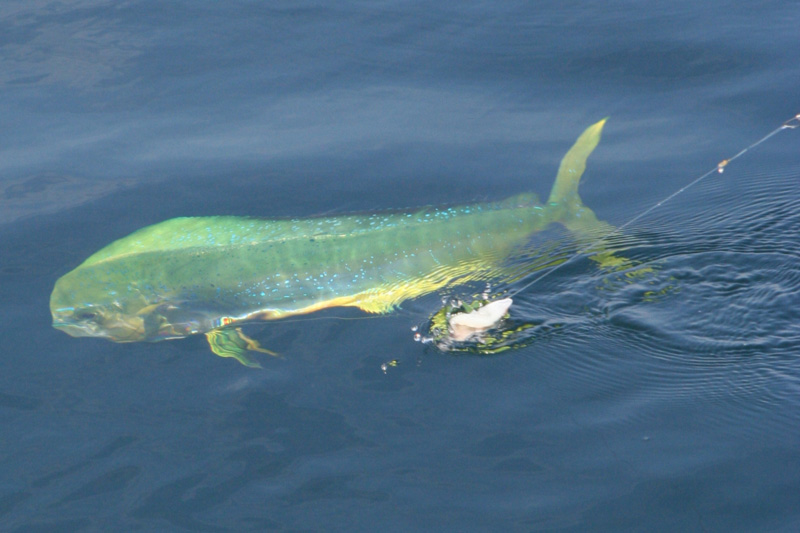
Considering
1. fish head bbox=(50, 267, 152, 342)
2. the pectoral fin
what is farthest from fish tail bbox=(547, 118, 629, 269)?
fish head bbox=(50, 267, 152, 342)

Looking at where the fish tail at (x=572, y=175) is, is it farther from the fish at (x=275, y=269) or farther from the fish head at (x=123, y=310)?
the fish head at (x=123, y=310)

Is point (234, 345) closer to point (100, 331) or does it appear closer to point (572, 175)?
point (100, 331)

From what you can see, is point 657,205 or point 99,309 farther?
point 657,205

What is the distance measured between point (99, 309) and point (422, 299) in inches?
76.2

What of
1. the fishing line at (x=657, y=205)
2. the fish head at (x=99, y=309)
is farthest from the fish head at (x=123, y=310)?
the fishing line at (x=657, y=205)

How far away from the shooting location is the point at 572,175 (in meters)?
5.29

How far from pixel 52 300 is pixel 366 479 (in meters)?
2.37

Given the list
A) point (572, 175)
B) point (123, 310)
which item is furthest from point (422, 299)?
point (123, 310)

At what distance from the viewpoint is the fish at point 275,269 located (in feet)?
14.6

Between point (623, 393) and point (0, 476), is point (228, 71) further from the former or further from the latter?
point (623, 393)

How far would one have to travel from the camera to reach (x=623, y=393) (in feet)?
12.1

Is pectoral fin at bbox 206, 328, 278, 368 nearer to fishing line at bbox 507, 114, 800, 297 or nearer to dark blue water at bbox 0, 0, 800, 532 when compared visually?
dark blue water at bbox 0, 0, 800, 532

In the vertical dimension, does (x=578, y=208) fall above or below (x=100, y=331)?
above

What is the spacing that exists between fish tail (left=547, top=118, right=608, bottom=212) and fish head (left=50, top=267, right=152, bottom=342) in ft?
9.12
